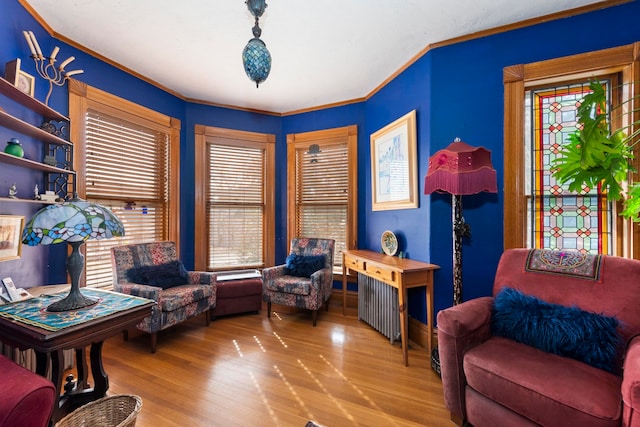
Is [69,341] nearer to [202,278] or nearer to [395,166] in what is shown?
[202,278]

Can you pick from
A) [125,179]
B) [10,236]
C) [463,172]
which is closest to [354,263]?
[463,172]

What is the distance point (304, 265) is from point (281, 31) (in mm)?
2411

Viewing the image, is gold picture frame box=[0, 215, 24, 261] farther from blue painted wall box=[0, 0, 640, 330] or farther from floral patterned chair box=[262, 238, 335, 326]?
floral patterned chair box=[262, 238, 335, 326]

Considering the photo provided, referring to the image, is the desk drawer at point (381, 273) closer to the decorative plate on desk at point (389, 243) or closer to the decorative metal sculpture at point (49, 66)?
the decorative plate on desk at point (389, 243)

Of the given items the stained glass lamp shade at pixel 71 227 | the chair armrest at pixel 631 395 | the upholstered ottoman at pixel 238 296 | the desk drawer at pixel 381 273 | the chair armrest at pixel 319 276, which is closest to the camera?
the chair armrest at pixel 631 395

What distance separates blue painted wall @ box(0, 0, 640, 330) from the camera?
2014 millimetres

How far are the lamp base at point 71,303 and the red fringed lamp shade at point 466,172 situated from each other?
95.7 inches

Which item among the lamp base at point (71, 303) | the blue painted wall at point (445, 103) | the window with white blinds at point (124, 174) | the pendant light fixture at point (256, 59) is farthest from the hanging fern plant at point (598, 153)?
the window with white blinds at point (124, 174)

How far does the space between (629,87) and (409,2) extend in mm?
1729

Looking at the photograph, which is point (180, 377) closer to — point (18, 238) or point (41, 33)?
point (18, 238)

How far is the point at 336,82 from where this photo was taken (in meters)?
3.25

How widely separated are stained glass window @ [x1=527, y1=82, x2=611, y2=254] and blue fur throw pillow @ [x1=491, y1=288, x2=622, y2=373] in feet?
2.88

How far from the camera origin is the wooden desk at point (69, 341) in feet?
4.10

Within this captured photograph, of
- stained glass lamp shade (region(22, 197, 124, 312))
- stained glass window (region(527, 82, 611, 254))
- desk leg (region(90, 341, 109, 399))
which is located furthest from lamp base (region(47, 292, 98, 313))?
stained glass window (region(527, 82, 611, 254))
